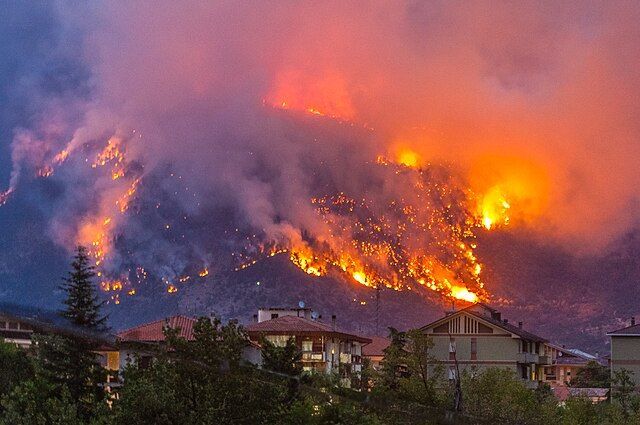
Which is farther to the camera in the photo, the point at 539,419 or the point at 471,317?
the point at 471,317

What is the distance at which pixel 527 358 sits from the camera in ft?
330

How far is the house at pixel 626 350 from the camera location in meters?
103

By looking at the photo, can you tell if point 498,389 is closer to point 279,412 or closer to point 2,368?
point 279,412

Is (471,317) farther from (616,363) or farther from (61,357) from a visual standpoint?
(61,357)

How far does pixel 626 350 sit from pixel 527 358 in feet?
39.2

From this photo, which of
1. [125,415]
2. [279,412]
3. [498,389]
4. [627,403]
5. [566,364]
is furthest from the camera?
[566,364]

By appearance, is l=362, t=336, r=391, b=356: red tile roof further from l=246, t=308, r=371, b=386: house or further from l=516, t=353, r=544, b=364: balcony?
l=516, t=353, r=544, b=364: balcony

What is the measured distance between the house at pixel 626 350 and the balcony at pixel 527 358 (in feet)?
26.2

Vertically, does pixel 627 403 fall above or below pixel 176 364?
below

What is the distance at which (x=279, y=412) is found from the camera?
3562 cm

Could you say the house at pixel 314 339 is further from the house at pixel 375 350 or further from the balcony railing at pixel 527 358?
the balcony railing at pixel 527 358

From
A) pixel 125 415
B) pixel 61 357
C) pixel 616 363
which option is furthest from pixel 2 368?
pixel 616 363

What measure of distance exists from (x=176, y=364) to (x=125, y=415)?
2.43 meters

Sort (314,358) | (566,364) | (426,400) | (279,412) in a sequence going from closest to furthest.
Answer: (279,412), (426,400), (314,358), (566,364)
